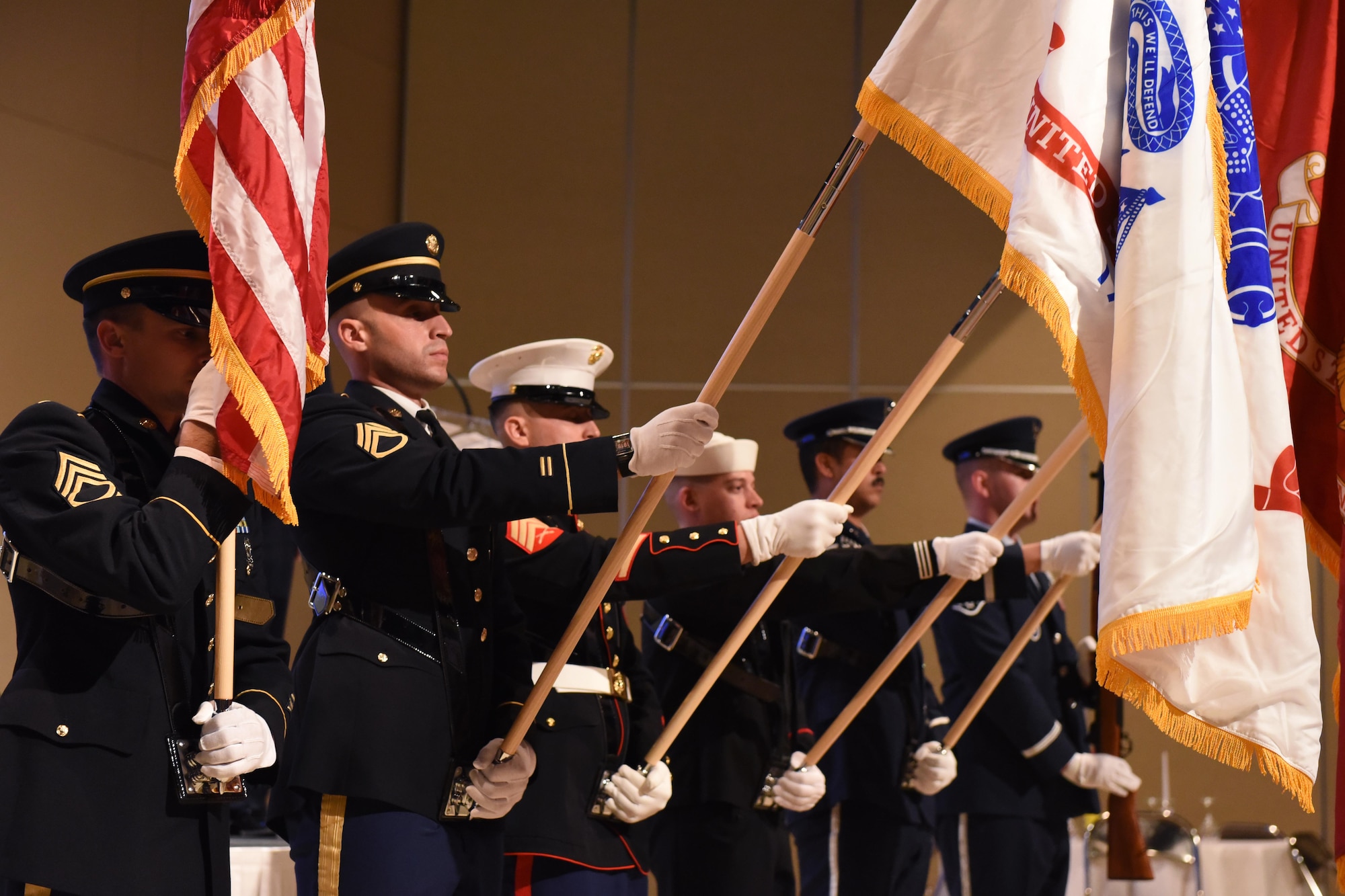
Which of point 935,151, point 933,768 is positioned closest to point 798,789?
point 933,768

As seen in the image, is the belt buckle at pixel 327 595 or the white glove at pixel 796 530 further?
the white glove at pixel 796 530

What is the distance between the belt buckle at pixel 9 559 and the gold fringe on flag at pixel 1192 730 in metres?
1.46

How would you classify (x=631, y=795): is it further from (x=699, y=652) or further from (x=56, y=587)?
(x=56, y=587)

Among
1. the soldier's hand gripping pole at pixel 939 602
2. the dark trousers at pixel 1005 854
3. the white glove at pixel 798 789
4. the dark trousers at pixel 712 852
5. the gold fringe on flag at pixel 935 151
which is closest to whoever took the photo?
the gold fringe on flag at pixel 935 151

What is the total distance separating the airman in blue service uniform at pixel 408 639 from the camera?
2.23 meters

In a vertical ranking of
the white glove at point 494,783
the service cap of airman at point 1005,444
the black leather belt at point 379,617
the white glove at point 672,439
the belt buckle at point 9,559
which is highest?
the service cap of airman at point 1005,444

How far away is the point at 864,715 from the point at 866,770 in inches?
5.9

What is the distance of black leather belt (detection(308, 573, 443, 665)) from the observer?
7.64 ft

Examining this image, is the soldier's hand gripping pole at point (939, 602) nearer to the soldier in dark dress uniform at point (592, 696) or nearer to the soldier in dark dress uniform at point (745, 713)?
the soldier in dark dress uniform at point (745, 713)

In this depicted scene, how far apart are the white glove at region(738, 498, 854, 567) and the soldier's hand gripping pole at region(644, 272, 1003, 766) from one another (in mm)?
28

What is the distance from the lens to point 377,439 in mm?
2371

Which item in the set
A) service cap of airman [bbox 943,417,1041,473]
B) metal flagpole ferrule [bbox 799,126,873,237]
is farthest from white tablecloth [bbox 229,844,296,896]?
service cap of airman [bbox 943,417,1041,473]

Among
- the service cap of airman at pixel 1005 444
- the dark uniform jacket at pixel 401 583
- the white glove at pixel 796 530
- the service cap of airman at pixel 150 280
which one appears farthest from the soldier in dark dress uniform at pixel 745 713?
the service cap of airman at pixel 150 280

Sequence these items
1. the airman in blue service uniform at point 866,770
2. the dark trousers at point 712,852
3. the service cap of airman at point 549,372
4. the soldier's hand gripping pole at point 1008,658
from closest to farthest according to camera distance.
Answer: the service cap of airman at point 549,372 < the dark trousers at point 712,852 < the soldier's hand gripping pole at point 1008,658 < the airman in blue service uniform at point 866,770
